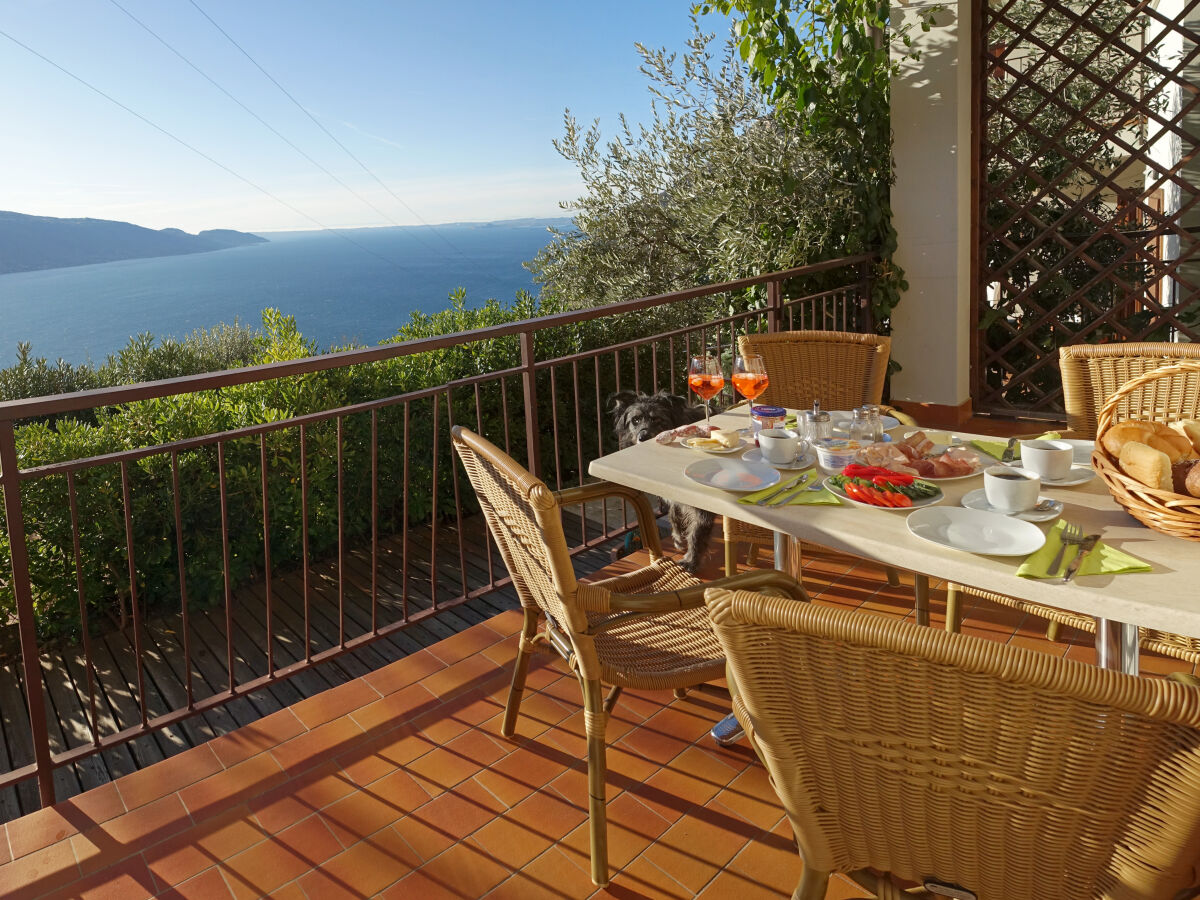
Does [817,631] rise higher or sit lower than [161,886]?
higher

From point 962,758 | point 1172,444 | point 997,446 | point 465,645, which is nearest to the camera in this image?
point 962,758

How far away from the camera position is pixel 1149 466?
136cm

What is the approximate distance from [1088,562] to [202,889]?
5.89ft

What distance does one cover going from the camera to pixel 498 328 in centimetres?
256

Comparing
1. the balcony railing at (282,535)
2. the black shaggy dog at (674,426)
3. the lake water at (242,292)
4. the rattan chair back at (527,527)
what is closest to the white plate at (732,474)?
the rattan chair back at (527,527)

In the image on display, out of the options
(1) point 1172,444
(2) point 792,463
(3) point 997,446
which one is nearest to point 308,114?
(2) point 792,463

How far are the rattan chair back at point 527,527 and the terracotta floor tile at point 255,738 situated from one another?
819 millimetres

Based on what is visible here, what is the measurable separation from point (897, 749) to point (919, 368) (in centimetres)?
414

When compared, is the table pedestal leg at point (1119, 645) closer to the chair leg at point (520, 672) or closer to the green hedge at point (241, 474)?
the chair leg at point (520, 672)

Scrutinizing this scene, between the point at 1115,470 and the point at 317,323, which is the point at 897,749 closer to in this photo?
the point at 1115,470

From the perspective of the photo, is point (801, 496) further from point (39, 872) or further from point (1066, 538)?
point (39, 872)

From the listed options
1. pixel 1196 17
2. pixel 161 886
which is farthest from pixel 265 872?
pixel 1196 17

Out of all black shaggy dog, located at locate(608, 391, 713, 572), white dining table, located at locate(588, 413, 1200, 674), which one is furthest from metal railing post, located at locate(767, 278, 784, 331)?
white dining table, located at locate(588, 413, 1200, 674)

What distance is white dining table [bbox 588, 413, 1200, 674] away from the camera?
3.89 feet
